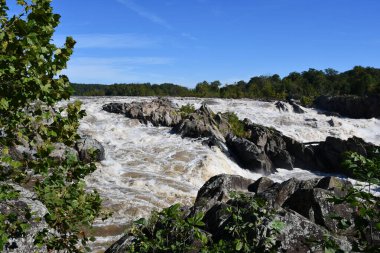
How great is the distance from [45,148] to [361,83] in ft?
301

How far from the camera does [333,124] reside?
155ft

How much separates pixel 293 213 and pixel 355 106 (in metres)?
53.8

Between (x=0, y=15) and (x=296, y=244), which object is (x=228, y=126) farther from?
(x=0, y=15)

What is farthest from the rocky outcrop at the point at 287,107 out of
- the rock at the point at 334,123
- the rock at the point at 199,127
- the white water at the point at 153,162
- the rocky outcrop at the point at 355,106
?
the rock at the point at 199,127

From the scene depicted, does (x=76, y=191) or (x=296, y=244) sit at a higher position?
(x=76, y=191)

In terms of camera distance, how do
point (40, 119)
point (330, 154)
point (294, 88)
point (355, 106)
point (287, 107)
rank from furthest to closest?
point (294, 88)
point (355, 106)
point (287, 107)
point (330, 154)
point (40, 119)

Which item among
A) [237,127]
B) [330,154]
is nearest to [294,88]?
[237,127]

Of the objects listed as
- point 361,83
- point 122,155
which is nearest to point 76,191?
point 122,155

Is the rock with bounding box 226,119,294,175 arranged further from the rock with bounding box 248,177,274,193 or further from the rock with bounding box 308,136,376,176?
the rock with bounding box 248,177,274,193

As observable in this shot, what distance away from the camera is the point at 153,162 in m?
27.0

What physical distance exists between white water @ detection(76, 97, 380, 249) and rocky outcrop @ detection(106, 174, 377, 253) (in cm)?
482

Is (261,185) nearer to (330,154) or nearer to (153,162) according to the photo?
(153,162)

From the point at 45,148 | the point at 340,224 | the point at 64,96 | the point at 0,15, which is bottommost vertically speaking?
the point at 340,224

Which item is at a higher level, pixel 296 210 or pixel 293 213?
pixel 293 213
